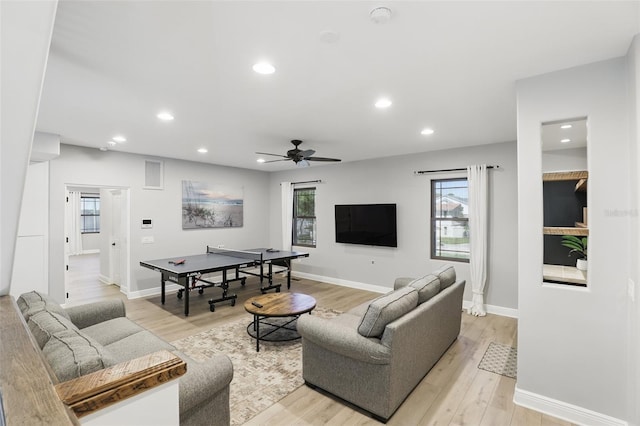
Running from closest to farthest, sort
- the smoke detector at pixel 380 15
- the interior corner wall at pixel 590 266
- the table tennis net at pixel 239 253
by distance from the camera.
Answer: the smoke detector at pixel 380 15 → the interior corner wall at pixel 590 266 → the table tennis net at pixel 239 253

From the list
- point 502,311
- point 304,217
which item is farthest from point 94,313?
point 502,311

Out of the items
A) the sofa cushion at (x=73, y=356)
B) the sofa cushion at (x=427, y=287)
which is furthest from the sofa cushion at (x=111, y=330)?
the sofa cushion at (x=427, y=287)

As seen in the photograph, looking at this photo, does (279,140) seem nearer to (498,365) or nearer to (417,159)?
(417,159)

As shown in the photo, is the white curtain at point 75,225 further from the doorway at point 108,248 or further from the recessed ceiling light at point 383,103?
the recessed ceiling light at point 383,103

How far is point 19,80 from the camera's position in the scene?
3.36 feet

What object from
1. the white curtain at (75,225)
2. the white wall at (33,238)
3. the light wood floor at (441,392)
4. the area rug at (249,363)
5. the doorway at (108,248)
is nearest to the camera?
the light wood floor at (441,392)

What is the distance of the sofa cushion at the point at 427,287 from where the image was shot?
9.44 feet

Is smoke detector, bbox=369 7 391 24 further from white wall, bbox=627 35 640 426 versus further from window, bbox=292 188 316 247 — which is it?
window, bbox=292 188 316 247

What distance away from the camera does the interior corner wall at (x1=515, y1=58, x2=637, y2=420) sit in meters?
2.10

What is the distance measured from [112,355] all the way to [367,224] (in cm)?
478

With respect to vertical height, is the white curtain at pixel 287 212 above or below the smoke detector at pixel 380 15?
below

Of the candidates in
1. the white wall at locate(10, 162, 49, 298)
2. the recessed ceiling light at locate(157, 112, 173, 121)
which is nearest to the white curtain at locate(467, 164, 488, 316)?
the recessed ceiling light at locate(157, 112, 173, 121)

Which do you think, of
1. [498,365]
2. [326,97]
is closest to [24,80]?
[326,97]

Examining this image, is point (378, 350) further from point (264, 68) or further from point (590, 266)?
point (264, 68)
